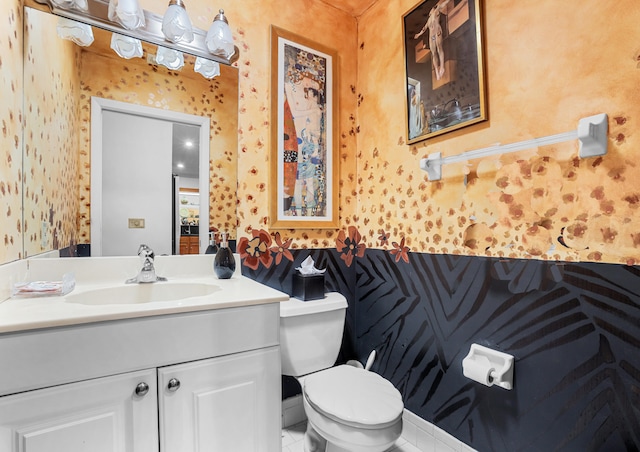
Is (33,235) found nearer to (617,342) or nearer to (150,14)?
(150,14)

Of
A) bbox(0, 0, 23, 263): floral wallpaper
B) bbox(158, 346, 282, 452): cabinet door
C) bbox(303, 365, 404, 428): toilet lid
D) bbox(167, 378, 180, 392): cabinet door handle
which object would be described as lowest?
bbox(303, 365, 404, 428): toilet lid

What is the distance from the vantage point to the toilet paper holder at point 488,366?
116 cm

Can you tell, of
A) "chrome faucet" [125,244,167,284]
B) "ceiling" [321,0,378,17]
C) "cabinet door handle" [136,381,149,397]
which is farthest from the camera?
"ceiling" [321,0,378,17]

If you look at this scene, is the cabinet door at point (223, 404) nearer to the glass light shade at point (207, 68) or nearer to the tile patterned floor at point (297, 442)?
the tile patterned floor at point (297, 442)

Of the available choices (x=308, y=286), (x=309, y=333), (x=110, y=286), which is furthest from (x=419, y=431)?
(x=110, y=286)

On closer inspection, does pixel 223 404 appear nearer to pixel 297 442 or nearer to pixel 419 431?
pixel 297 442

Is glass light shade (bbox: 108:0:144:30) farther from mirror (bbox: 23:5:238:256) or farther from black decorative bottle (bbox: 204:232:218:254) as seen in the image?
black decorative bottle (bbox: 204:232:218:254)

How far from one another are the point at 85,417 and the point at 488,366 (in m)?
1.34

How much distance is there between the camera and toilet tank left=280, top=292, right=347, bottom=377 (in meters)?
1.48

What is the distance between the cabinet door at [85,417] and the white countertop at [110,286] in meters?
0.19

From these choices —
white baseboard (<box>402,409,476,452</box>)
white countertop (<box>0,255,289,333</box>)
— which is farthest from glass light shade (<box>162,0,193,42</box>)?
white baseboard (<box>402,409,476,452</box>)

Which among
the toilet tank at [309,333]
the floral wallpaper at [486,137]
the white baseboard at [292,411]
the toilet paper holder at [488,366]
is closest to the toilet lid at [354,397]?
the toilet tank at [309,333]

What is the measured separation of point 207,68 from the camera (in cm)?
153

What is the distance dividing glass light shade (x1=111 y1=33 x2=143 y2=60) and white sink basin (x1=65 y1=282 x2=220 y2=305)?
3.31ft
